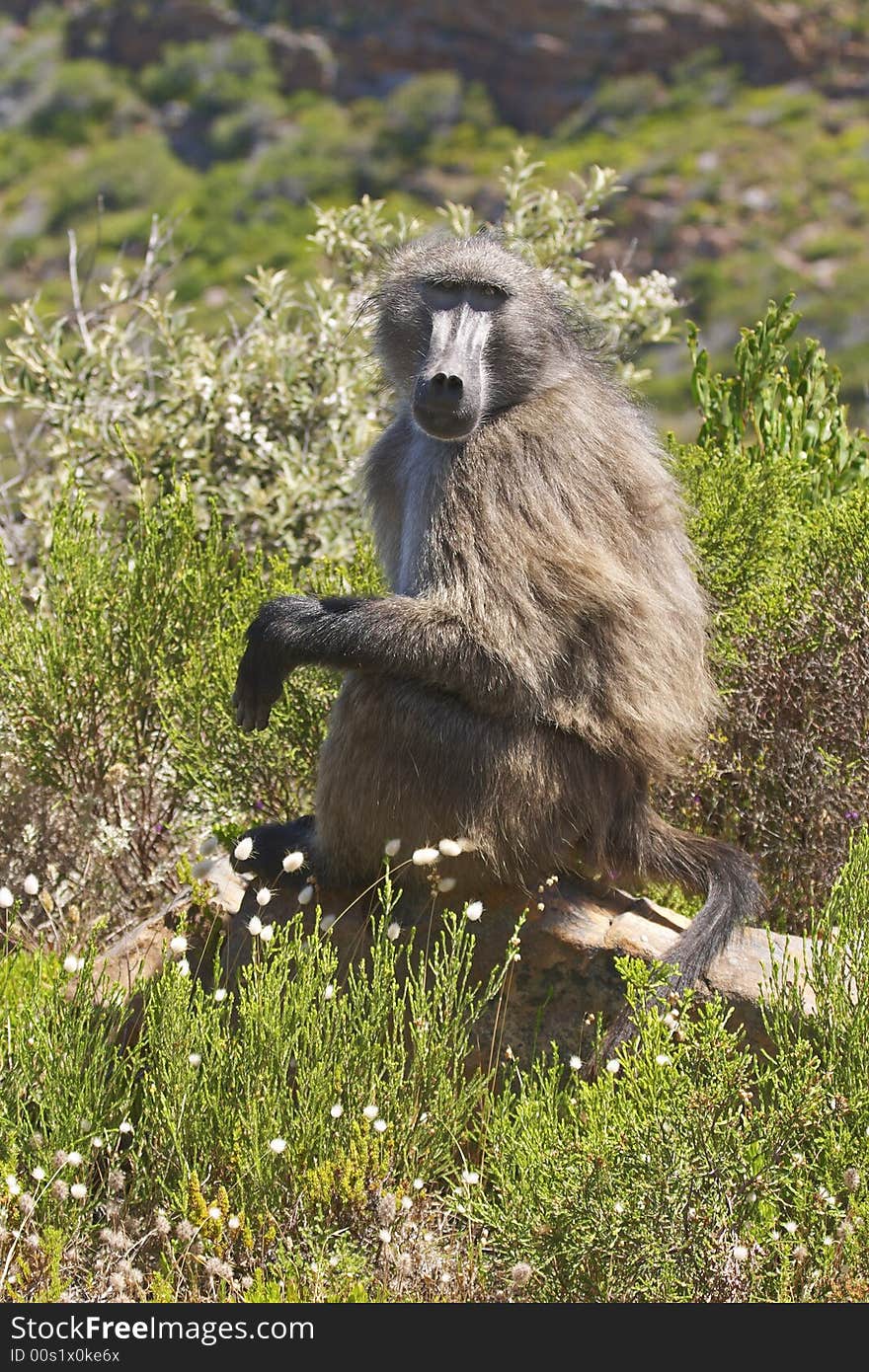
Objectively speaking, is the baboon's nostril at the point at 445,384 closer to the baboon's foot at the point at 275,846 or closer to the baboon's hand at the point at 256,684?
the baboon's hand at the point at 256,684

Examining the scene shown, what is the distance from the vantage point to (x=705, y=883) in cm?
409

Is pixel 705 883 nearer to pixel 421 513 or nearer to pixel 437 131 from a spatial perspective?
pixel 421 513

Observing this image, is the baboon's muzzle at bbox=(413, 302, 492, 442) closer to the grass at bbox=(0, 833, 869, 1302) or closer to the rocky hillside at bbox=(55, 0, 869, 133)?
the grass at bbox=(0, 833, 869, 1302)

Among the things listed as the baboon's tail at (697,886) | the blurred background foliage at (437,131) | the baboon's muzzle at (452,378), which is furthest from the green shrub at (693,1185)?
the blurred background foliage at (437,131)

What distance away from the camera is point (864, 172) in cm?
4088

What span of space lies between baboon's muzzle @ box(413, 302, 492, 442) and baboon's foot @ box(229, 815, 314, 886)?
1228 millimetres

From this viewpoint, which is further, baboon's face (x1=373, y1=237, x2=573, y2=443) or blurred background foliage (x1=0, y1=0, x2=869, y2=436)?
blurred background foliage (x1=0, y1=0, x2=869, y2=436)

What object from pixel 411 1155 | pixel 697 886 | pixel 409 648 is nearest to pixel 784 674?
pixel 697 886

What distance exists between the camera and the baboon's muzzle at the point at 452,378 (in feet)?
12.5

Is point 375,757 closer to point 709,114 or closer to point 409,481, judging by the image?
point 409,481

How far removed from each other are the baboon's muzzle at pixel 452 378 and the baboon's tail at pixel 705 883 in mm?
1240

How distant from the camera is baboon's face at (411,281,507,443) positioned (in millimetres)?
3799

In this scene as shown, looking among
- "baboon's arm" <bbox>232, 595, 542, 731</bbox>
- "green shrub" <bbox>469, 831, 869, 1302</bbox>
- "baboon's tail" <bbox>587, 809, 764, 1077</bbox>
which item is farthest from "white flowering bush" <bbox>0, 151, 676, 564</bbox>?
"green shrub" <bbox>469, 831, 869, 1302</bbox>

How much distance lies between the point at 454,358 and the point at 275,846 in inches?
59.1
